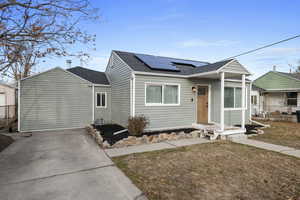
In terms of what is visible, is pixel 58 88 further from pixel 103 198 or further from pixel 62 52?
pixel 103 198

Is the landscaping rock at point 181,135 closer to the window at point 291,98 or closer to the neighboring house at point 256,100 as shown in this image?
the neighboring house at point 256,100

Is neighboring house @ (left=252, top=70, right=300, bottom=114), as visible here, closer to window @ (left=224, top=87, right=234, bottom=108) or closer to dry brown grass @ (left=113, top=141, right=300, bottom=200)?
window @ (left=224, top=87, right=234, bottom=108)

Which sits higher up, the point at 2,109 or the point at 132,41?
the point at 132,41

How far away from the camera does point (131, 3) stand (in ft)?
28.1

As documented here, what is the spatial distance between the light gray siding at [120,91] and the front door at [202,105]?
3892 mm

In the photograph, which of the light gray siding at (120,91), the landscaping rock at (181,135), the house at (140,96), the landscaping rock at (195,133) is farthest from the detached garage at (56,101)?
the landscaping rock at (195,133)

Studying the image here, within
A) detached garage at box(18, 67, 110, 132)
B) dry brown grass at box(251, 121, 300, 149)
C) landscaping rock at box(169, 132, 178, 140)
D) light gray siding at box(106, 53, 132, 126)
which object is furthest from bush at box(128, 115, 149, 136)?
dry brown grass at box(251, 121, 300, 149)

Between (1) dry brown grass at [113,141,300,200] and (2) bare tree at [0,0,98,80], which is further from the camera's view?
(2) bare tree at [0,0,98,80]

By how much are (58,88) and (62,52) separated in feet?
15.0

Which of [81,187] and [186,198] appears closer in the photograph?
[186,198]

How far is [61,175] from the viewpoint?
3328mm

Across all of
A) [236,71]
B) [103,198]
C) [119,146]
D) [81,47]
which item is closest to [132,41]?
[81,47]

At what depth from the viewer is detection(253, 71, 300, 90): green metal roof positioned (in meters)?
14.9

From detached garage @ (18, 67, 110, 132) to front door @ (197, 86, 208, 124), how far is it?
19.2ft
